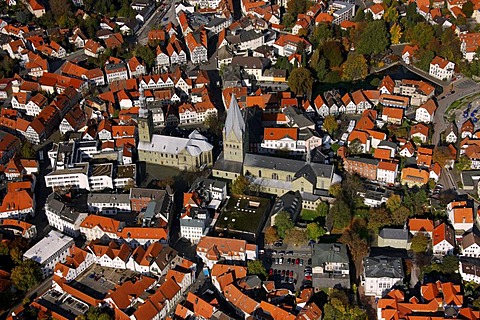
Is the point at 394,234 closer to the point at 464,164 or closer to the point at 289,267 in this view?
the point at 289,267

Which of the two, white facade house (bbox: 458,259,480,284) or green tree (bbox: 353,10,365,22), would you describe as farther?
green tree (bbox: 353,10,365,22)

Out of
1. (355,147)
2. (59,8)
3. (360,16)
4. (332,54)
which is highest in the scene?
(59,8)

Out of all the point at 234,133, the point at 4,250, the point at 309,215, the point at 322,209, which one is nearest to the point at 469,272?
the point at 322,209

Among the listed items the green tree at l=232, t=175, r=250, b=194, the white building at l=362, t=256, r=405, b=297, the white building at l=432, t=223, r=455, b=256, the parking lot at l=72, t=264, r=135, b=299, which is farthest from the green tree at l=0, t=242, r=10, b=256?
the white building at l=432, t=223, r=455, b=256

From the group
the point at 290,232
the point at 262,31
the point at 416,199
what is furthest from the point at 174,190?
the point at 262,31

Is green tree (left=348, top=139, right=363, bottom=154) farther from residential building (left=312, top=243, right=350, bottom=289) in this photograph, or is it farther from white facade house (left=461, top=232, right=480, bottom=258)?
residential building (left=312, top=243, right=350, bottom=289)

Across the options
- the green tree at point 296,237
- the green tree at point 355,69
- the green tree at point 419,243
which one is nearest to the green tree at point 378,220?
the green tree at point 419,243
